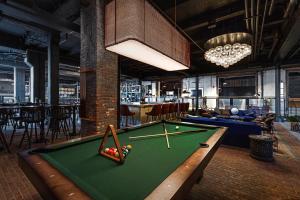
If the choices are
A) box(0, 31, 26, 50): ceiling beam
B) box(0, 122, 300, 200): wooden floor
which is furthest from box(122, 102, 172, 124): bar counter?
box(0, 31, 26, 50): ceiling beam

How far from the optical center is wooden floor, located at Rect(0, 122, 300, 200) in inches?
86.0

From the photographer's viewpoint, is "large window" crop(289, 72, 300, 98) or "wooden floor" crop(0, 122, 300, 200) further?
"large window" crop(289, 72, 300, 98)

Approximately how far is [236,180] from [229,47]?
129 inches

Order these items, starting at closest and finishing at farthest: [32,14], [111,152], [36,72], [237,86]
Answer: [111,152] → [32,14] → [36,72] → [237,86]

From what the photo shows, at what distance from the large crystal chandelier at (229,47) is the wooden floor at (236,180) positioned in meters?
2.71

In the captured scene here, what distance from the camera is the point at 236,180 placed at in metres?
2.58

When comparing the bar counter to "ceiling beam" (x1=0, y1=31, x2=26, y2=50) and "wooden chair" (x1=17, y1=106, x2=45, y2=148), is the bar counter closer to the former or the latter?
"wooden chair" (x1=17, y1=106, x2=45, y2=148)

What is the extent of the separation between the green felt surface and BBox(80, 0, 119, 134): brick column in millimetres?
1874

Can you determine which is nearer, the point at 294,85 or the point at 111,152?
the point at 111,152

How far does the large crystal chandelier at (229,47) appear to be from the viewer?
404 cm

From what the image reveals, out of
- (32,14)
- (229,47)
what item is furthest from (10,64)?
(229,47)

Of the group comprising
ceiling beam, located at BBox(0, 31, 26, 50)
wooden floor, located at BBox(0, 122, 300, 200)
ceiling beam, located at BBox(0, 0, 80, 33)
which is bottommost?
wooden floor, located at BBox(0, 122, 300, 200)

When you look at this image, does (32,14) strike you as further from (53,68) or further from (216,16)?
(216,16)

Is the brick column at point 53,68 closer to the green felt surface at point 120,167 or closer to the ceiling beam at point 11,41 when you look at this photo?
the ceiling beam at point 11,41
